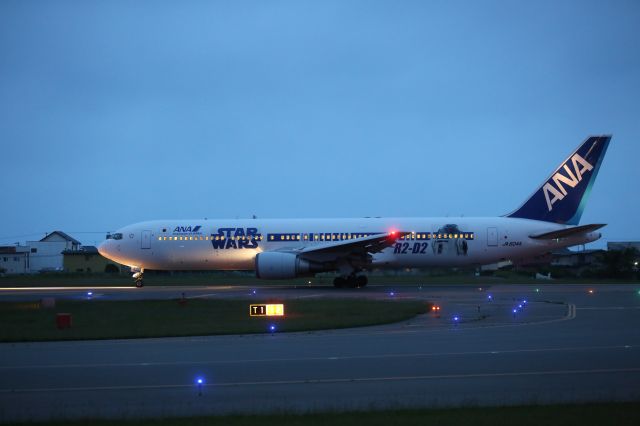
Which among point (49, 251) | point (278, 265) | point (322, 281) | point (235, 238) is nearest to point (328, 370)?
point (278, 265)

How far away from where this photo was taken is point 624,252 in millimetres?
48344

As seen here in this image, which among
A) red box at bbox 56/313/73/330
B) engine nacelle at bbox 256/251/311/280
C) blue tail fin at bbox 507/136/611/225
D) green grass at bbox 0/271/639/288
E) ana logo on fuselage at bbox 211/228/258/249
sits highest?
blue tail fin at bbox 507/136/611/225

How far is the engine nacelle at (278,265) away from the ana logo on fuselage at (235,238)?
11.1ft

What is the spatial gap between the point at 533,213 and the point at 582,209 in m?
2.49

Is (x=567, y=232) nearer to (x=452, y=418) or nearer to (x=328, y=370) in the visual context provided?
(x=328, y=370)

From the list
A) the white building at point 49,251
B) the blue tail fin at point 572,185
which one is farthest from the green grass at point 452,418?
the white building at point 49,251

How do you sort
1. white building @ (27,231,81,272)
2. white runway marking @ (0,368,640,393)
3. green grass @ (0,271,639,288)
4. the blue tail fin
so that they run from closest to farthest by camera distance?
white runway marking @ (0,368,640,393), the blue tail fin, green grass @ (0,271,639,288), white building @ (27,231,81,272)

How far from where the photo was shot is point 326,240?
3662cm

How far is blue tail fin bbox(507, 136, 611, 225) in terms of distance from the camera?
36.4m

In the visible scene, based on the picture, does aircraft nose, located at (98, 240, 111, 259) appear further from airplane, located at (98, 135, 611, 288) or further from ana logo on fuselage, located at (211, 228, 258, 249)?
ana logo on fuselage, located at (211, 228, 258, 249)

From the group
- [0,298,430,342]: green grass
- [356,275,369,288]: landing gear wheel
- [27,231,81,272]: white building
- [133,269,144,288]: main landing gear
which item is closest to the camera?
[0,298,430,342]: green grass

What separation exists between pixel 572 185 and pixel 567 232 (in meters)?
2.91

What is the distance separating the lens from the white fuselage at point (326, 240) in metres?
36.0

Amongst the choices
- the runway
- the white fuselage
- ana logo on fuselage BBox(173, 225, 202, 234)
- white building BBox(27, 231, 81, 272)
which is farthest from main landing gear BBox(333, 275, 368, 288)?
white building BBox(27, 231, 81, 272)
